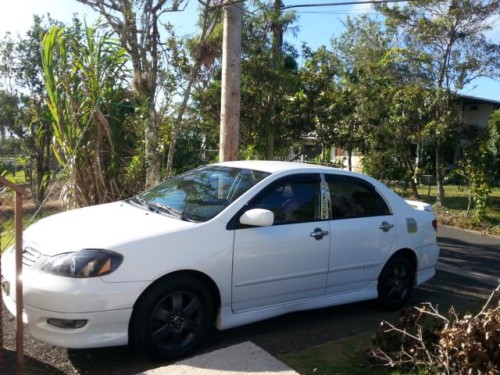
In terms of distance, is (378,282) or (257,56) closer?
(378,282)

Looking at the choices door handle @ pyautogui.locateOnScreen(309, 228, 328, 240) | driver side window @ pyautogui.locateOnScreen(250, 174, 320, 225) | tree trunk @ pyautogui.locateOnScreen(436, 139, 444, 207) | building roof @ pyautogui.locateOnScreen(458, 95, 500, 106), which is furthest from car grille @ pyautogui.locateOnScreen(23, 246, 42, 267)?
Answer: building roof @ pyautogui.locateOnScreen(458, 95, 500, 106)

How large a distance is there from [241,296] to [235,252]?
0.38 meters

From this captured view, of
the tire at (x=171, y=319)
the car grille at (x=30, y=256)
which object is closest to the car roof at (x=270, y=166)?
the tire at (x=171, y=319)

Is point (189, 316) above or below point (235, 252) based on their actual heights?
below

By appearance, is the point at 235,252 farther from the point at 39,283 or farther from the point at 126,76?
the point at 126,76

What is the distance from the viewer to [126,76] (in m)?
7.54

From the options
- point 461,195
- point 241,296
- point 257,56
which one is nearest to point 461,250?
point 257,56

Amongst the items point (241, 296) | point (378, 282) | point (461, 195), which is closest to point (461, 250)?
point (378, 282)

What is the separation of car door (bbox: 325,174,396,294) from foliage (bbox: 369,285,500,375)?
919mm

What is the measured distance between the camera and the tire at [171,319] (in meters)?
3.73

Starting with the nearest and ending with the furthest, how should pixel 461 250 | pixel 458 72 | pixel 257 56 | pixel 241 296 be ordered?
pixel 241 296, pixel 461 250, pixel 257 56, pixel 458 72

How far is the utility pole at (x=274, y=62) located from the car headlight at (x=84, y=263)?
25.1 ft

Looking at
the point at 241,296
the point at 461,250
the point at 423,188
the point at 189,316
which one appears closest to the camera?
the point at 189,316

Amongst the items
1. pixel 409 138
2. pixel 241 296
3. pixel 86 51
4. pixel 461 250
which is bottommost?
pixel 461 250
